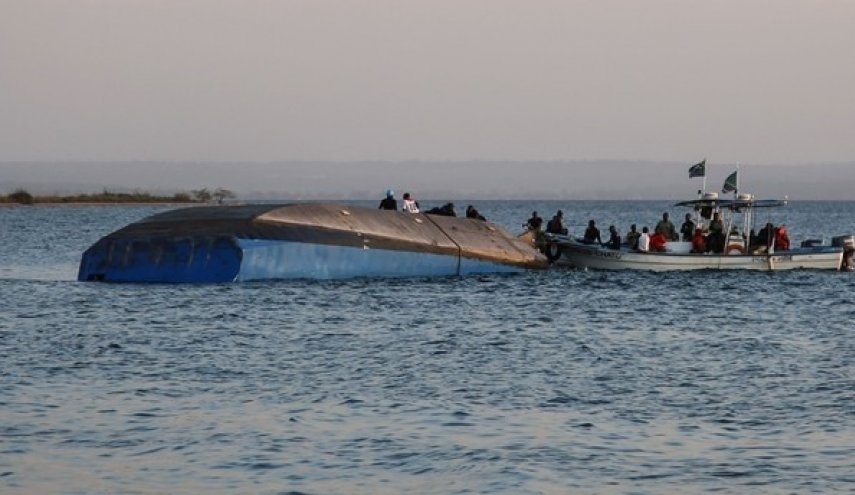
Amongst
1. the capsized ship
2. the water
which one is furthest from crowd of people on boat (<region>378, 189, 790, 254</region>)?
the water

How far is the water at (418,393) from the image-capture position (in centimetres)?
1667

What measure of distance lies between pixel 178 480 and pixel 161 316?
19.5 meters

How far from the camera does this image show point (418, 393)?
22.9 meters

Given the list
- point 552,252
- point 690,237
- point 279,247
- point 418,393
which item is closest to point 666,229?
point 690,237

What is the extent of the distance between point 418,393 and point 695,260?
95.6 feet

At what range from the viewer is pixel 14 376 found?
24266 millimetres

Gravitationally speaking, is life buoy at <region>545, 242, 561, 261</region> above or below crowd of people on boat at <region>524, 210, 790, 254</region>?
below

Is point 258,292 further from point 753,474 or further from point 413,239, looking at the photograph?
point 753,474

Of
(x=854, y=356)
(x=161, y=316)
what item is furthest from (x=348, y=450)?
(x=161, y=316)

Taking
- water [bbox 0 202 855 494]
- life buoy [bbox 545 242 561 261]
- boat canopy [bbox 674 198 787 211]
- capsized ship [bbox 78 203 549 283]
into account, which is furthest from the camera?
life buoy [bbox 545 242 561 261]

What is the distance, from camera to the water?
1667cm

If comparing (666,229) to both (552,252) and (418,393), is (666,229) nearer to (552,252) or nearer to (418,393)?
(552,252)

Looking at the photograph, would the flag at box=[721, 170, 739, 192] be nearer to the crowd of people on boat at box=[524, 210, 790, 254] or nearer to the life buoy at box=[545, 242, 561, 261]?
the crowd of people on boat at box=[524, 210, 790, 254]

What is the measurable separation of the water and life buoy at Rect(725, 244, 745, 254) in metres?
8.47
